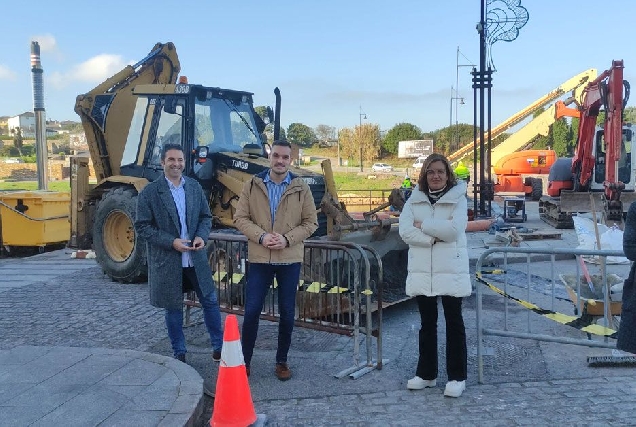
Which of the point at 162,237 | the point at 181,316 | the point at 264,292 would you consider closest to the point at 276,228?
the point at 264,292

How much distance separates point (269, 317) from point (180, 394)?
1605 millimetres

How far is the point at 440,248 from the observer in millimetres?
4578

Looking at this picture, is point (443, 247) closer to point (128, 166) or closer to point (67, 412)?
point (67, 412)

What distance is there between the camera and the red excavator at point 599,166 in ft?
46.1

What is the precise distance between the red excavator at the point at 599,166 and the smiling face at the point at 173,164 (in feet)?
37.2

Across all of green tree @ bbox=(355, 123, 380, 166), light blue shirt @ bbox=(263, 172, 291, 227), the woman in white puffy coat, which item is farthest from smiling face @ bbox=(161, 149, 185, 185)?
green tree @ bbox=(355, 123, 380, 166)

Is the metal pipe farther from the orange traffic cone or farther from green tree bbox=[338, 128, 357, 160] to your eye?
green tree bbox=[338, 128, 357, 160]

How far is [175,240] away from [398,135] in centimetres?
6887

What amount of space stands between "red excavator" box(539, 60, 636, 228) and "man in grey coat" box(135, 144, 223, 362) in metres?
11.2

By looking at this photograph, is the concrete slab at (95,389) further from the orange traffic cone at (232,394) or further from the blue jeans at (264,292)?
the blue jeans at (264,292)

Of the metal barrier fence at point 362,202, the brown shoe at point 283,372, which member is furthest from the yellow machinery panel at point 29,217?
the brown shoe at point 283,372

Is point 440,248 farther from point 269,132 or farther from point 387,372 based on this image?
point 269,132

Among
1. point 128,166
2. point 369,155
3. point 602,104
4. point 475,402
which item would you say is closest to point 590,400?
point 475,402

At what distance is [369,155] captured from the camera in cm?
6694
